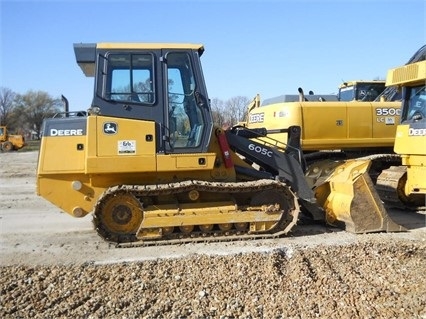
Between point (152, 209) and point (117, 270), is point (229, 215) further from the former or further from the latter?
point (117, 270)

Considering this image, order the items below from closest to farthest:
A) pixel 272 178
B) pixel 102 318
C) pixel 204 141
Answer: pixel 102 318, pixel 204 141, pixel 272 178

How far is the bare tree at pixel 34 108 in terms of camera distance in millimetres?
65438

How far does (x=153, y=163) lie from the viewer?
641cm

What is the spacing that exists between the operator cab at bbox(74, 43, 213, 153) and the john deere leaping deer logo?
6.2 inches

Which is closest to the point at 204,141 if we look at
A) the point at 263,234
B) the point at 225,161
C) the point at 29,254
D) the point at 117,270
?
the point at 225,161

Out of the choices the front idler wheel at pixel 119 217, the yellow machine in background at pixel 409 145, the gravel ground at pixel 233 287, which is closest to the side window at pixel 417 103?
the yellow machine in background at pixel 409 145

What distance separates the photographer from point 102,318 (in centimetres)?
404

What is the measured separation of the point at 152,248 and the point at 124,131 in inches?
66.9

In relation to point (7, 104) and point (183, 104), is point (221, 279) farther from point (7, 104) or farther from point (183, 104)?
point (7, 104)

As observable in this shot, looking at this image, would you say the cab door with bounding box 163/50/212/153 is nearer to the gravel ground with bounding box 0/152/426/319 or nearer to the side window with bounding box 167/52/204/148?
the side window with bounding box 167/52/204/148

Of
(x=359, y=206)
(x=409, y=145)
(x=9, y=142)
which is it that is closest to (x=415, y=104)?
(x=409, y=145)

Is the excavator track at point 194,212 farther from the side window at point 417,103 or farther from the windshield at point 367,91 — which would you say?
the windshield at point 367,91

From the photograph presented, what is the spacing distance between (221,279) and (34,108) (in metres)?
67.3

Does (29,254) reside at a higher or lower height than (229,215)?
lower
